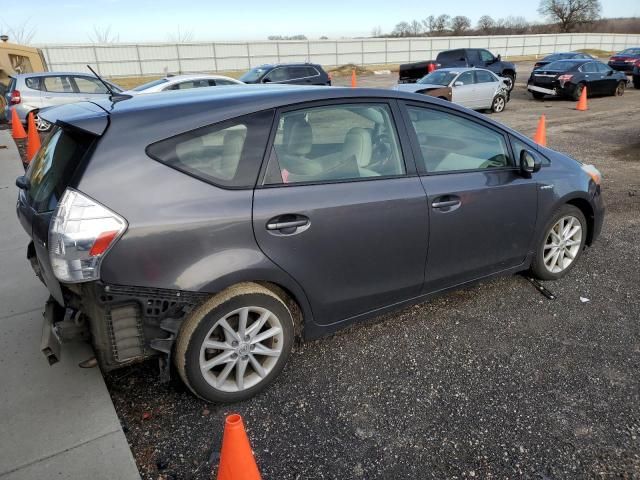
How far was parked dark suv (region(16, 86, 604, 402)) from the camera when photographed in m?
2.32

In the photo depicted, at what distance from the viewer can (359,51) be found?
145 ft

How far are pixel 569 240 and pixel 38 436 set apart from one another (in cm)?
398

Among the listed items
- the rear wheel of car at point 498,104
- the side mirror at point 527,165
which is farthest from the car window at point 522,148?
the rear wheel of car at point 498,104

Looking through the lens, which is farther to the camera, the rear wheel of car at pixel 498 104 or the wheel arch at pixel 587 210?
the rear wheel of car at pixel 498 104

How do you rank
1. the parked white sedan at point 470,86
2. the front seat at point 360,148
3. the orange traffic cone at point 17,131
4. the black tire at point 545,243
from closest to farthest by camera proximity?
the front seat at point 360,148, the black tire at point 545,243, the orange traffic cone at point 17,131, the parked white sedan at point 470,86

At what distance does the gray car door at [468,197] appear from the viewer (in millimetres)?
3158

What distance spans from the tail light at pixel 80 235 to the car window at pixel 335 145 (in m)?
0.82

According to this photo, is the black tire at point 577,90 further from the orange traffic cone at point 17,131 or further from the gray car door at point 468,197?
the orange traffic cone at point 17,131

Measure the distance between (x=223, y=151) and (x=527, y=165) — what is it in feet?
7.14

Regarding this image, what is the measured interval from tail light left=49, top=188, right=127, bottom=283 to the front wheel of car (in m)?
0.53

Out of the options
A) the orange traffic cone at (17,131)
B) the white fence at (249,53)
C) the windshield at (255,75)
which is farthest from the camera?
the white fence at (249,53)

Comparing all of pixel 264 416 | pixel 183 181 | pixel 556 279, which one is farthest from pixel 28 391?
pixel 556 279

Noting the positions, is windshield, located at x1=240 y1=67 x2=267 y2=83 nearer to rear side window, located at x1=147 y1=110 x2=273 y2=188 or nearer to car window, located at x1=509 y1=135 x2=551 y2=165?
car window, located at x1=509 y1=135 x2=551 y2=165

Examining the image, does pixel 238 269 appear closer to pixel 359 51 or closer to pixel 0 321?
pixel 0 321
